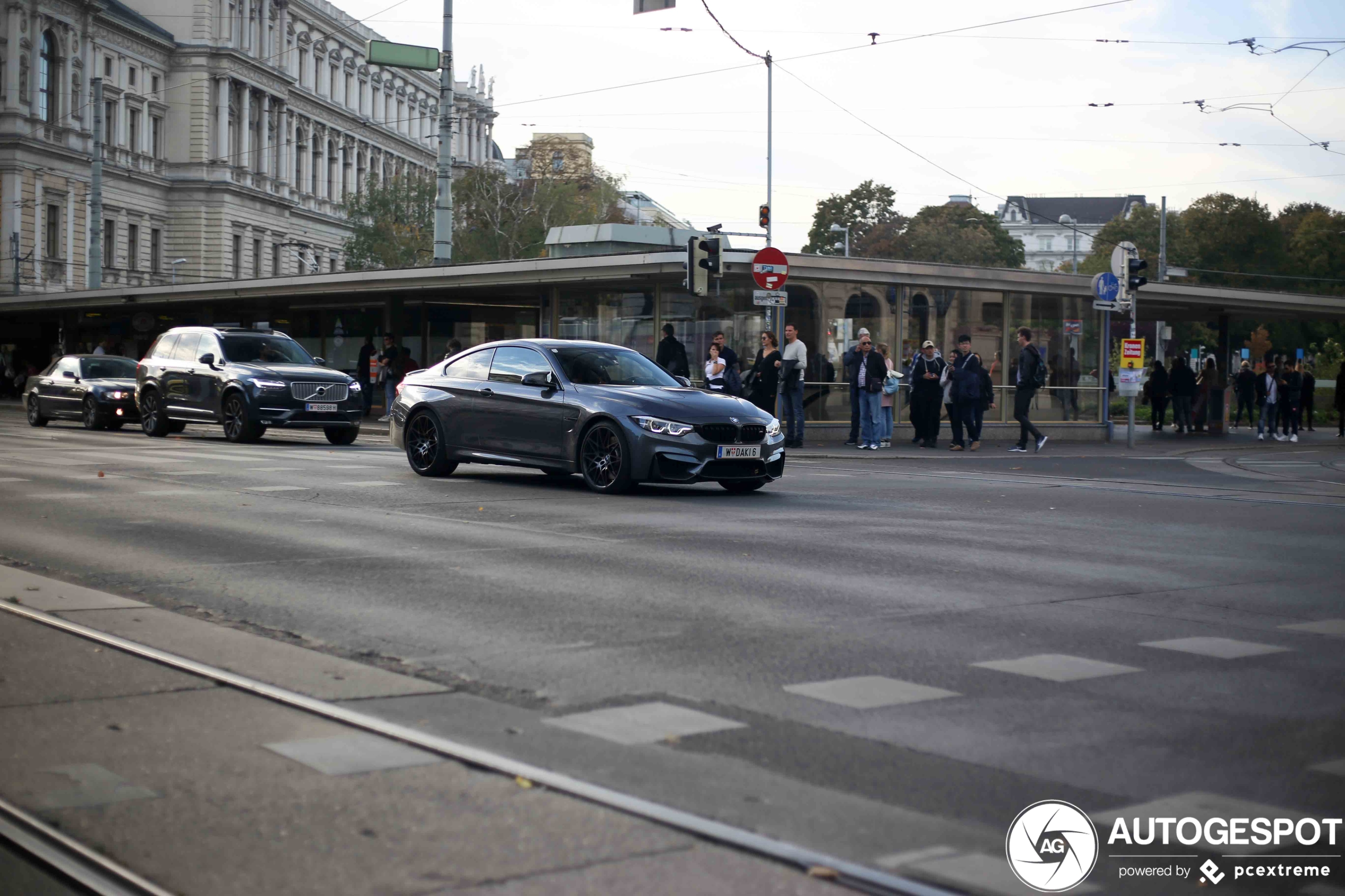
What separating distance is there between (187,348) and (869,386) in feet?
37.5

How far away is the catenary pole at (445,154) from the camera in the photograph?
33000 millimetres

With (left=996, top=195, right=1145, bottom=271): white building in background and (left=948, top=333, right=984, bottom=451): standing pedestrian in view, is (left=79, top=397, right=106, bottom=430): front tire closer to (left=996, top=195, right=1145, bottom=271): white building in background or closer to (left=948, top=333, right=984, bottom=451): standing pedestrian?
(left=948, top=333, right=984, bottom=451): standing pedestrian

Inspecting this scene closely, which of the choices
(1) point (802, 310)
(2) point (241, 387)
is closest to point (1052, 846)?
(2) point (241, 387)

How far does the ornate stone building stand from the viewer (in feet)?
239

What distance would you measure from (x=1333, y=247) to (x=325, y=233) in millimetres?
63728

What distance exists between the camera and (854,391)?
2519 centimetres

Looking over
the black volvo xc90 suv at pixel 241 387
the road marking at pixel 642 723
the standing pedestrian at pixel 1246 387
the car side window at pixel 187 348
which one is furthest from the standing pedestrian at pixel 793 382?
the road marking at pixel 642 723

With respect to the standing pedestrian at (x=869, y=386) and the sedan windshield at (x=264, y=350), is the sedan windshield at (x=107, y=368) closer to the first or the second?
the sedan windshield at (x=264, y=350)

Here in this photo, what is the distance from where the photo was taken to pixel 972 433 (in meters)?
25.0

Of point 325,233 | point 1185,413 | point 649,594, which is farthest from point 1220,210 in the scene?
point 649,594

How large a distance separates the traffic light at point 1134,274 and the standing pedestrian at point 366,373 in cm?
1717

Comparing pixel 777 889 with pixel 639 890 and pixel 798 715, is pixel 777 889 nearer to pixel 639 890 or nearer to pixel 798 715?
pixel 639 890

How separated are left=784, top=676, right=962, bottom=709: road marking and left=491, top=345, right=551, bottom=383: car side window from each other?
9.51m

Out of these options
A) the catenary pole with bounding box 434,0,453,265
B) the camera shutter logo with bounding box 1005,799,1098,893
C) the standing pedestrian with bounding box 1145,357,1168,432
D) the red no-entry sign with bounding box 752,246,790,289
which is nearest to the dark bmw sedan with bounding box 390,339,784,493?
the red no-entry sign with bounding box 752,246,790,289
